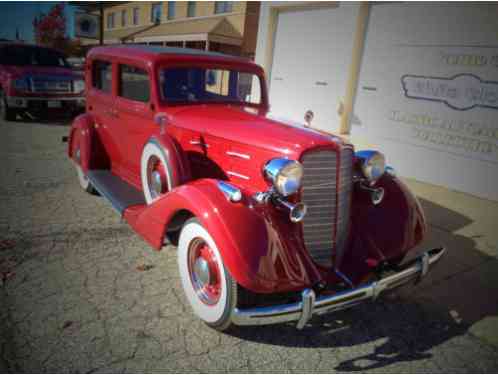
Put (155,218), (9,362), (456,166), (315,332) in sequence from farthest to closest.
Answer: (456,166)
(155,218)
(315,332)
(9,362)

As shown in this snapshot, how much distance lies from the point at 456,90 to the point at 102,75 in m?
5.25

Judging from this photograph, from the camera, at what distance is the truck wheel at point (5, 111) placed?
26.8ft

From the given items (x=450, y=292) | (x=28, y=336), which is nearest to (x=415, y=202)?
(x=450, y=292)

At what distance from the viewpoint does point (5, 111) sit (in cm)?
823

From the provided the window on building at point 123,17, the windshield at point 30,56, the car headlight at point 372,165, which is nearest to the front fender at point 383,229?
the car headlight at point 372,165

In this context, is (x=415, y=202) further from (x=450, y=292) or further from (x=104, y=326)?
(x=104, y=326)

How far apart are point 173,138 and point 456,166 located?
4902 mm

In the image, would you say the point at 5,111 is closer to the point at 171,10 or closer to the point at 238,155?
the point at 238,155

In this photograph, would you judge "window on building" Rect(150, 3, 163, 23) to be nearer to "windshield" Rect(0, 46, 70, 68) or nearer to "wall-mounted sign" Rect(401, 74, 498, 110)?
"windshield" Rect(0, 46, 70, 68)

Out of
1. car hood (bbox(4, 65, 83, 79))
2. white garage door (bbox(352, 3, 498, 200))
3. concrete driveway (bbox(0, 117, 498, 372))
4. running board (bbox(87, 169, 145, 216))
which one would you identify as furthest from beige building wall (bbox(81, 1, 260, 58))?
concrete driveway (bbox(0, 117, 498, 372))

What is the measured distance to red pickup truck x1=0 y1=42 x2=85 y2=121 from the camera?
26.3 ft

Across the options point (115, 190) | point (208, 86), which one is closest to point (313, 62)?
point (208, 86)

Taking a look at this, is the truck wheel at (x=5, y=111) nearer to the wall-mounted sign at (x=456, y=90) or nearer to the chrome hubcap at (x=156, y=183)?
the chrome hubcap at (x=156, y=183)

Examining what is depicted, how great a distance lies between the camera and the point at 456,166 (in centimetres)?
580
